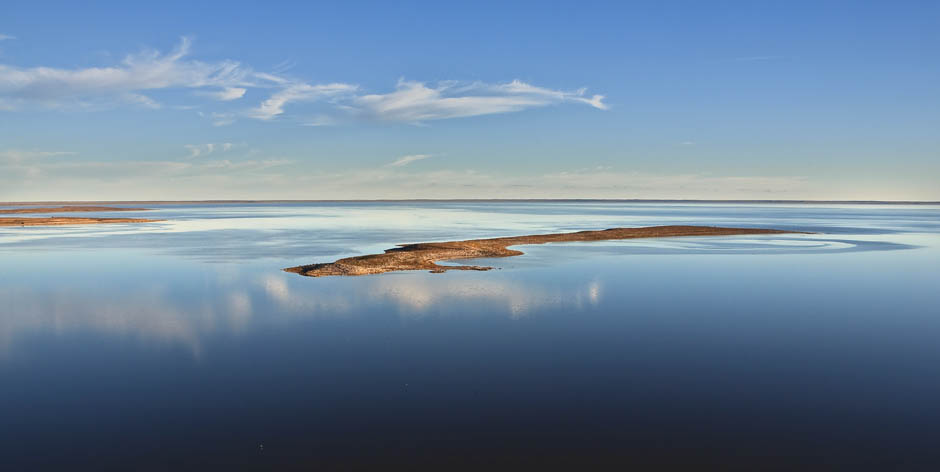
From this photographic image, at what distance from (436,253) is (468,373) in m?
27.6

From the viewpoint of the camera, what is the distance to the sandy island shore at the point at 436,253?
34.0 metres

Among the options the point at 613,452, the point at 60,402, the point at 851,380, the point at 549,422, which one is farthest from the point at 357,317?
the point at 851,380

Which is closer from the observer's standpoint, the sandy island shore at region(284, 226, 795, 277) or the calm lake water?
the calm lake water

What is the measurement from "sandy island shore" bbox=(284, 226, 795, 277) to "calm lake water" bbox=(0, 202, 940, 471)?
3.76 m

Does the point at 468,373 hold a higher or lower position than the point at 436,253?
lower

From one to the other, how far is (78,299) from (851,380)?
2790 centimetres

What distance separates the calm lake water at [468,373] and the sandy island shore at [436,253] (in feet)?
12.3

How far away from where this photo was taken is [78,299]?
2517 cm

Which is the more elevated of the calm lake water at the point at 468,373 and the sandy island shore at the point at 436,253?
the sandy island shore at the point at 436,253

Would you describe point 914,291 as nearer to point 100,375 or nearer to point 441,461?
point 441,461

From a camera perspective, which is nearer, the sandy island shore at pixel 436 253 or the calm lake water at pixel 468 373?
the calm lake water at pixel 468 373

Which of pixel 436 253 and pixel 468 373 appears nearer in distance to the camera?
pixel 468 373

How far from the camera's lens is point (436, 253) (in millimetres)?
42062

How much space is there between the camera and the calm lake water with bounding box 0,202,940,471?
411 inches
